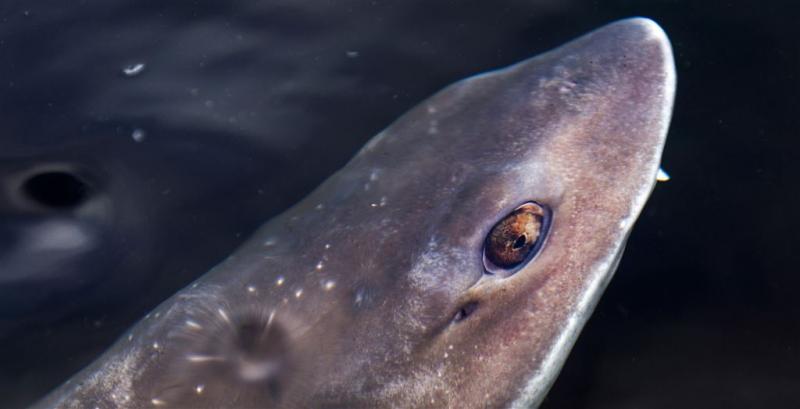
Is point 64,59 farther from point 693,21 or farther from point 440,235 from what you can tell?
point 693,21

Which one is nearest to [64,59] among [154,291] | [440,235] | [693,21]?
[154,291]

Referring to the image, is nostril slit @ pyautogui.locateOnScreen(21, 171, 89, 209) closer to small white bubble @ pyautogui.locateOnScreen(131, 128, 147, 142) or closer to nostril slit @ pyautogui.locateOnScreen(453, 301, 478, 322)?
small white bubble @ pyautogui.locateOnScreen(131, 128, 147, 142)

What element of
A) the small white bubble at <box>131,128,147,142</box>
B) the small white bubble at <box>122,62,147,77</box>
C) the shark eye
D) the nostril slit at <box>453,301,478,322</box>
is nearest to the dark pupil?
the shark eye

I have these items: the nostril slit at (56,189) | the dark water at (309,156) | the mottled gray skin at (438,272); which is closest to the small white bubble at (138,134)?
the dark water at (309,156)

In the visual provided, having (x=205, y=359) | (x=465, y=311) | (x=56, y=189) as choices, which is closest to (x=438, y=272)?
(x=465, y=311)

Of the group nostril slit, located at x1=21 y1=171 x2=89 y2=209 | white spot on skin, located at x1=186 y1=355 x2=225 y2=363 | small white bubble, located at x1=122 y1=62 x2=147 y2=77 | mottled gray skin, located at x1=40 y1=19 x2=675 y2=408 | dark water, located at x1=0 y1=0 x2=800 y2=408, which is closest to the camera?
mottled gray skin, located at x1=40 y1=19 x2=675 y2=408

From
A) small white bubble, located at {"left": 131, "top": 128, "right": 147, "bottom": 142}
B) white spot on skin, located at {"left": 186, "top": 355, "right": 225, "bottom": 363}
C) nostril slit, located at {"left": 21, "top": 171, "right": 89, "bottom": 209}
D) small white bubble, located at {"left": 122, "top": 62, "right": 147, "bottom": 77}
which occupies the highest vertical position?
white spot on skin, located at {"left": 186, "top": 355, "right": 225, "bottom": 363}
